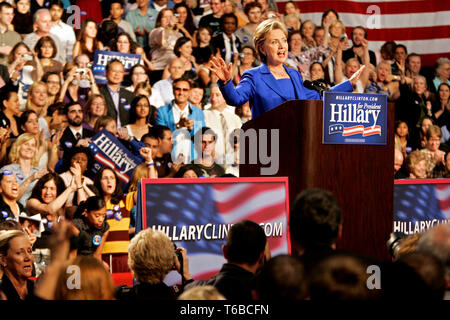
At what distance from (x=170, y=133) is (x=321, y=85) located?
3329mm

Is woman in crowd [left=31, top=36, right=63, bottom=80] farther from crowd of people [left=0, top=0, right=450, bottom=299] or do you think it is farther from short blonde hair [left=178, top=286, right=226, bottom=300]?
short blonde hair [left=178, top=286, right=226, bottom=300]

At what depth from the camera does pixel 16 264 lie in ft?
9.97

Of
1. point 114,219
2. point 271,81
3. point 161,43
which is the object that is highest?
point 161,43

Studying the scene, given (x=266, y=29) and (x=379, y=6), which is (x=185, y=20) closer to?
(x=379, y=6)

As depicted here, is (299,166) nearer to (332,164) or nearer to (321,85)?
(332,164)

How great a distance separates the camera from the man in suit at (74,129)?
19.8 ft

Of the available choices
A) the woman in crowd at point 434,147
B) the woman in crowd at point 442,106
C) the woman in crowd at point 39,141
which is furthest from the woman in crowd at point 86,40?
the woman in crowd at point 442,106

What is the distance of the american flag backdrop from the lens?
31.7 feet

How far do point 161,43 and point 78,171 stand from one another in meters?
2.17

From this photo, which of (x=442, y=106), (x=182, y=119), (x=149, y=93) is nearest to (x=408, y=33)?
(x=442, y=106)

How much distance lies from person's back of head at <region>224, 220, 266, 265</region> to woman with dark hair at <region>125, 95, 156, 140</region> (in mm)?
4163

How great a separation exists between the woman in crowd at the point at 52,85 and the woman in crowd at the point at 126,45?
753 mm

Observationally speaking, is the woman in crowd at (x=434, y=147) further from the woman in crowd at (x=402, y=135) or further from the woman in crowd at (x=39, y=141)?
the woman in crowd at (x=39, y=141)
